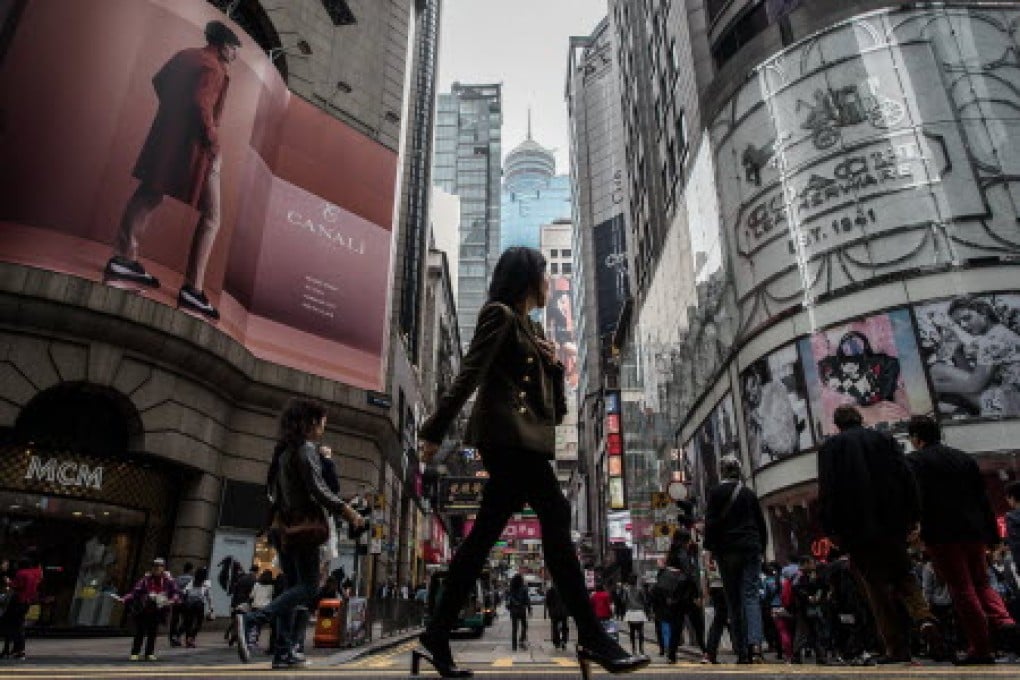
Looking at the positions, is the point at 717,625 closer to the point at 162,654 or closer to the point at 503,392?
the point at 503,392

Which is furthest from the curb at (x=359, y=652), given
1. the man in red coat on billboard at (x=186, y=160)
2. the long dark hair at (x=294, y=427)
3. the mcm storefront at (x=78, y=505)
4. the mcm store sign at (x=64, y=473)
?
the man in red coat on billboard at (x=186, y=160)

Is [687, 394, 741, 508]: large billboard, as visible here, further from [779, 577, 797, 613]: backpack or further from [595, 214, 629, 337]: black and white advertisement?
[595, 214, 629, 337]: black and white advertisement

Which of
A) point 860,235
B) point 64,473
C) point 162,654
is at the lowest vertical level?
point 162,654

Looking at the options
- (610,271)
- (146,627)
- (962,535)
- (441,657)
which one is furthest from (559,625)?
(610,271)

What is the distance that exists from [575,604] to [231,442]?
18758 millimetres

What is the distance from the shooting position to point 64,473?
15.4 meters

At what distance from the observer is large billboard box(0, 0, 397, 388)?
1579 cm

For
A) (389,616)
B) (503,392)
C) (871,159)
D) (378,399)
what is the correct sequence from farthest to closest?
1. (378,399)
2. (871,159)
3. (389,616)
4. (503,392)

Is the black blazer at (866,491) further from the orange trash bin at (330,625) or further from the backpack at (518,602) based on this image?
the backpack at (518,602)

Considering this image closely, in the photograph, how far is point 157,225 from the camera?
17.3 metres

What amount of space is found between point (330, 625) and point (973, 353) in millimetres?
17975

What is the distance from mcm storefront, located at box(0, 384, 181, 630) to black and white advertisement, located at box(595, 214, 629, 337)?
201 ft

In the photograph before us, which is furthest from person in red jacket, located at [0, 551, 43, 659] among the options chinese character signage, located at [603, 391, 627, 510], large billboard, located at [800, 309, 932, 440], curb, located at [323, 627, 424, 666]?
chinese character signage, located at [603, 391, 627, 510]

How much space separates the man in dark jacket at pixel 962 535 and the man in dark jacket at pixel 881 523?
299 millimetres
